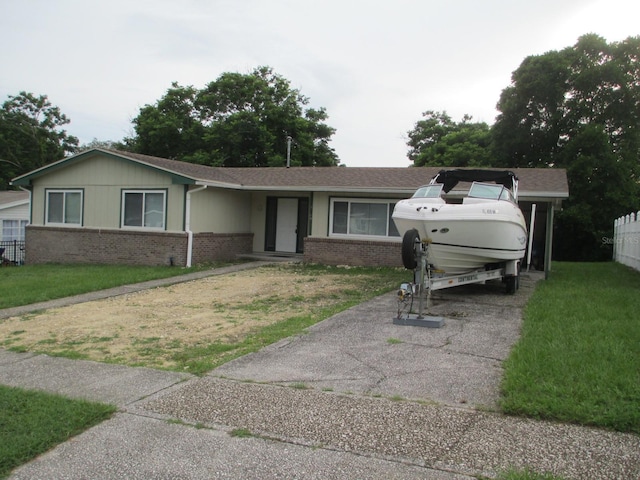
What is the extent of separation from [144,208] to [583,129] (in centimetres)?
2149

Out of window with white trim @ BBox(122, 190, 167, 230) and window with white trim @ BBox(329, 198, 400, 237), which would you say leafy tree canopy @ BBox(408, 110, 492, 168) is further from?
window with white trim @ BBox(122, 190, 167, 230)

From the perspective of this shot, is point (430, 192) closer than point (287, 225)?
Yes

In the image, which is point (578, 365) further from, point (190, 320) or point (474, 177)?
point (474, 177)

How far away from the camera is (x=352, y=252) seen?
17188 millimetres

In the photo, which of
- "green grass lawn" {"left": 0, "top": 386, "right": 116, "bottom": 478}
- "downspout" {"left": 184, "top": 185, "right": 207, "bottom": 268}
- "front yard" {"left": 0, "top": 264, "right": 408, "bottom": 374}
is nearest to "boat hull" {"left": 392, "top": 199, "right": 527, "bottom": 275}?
"front yard" {"left": 0, "top": 264, "right": 408, "bottom": 374}

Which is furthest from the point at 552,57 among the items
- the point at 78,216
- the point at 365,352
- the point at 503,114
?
the point at 365,352

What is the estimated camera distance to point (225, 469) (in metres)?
3.69

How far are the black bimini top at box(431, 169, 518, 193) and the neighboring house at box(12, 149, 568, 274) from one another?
3228 millimetres

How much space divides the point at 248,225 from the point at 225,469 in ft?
54.3

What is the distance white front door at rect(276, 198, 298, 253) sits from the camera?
19.5 m

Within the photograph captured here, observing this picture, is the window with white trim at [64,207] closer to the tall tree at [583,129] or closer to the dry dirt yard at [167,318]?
the dry dirt yard at [167,318]

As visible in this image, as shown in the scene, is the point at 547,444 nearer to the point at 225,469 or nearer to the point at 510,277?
the point at 225,469

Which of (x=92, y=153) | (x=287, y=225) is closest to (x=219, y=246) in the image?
(x=287, y=225)

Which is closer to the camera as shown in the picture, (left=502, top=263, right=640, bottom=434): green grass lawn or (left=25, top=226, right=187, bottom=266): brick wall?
(left=502, top=263, right=640, bottom=434): green grass lawn
